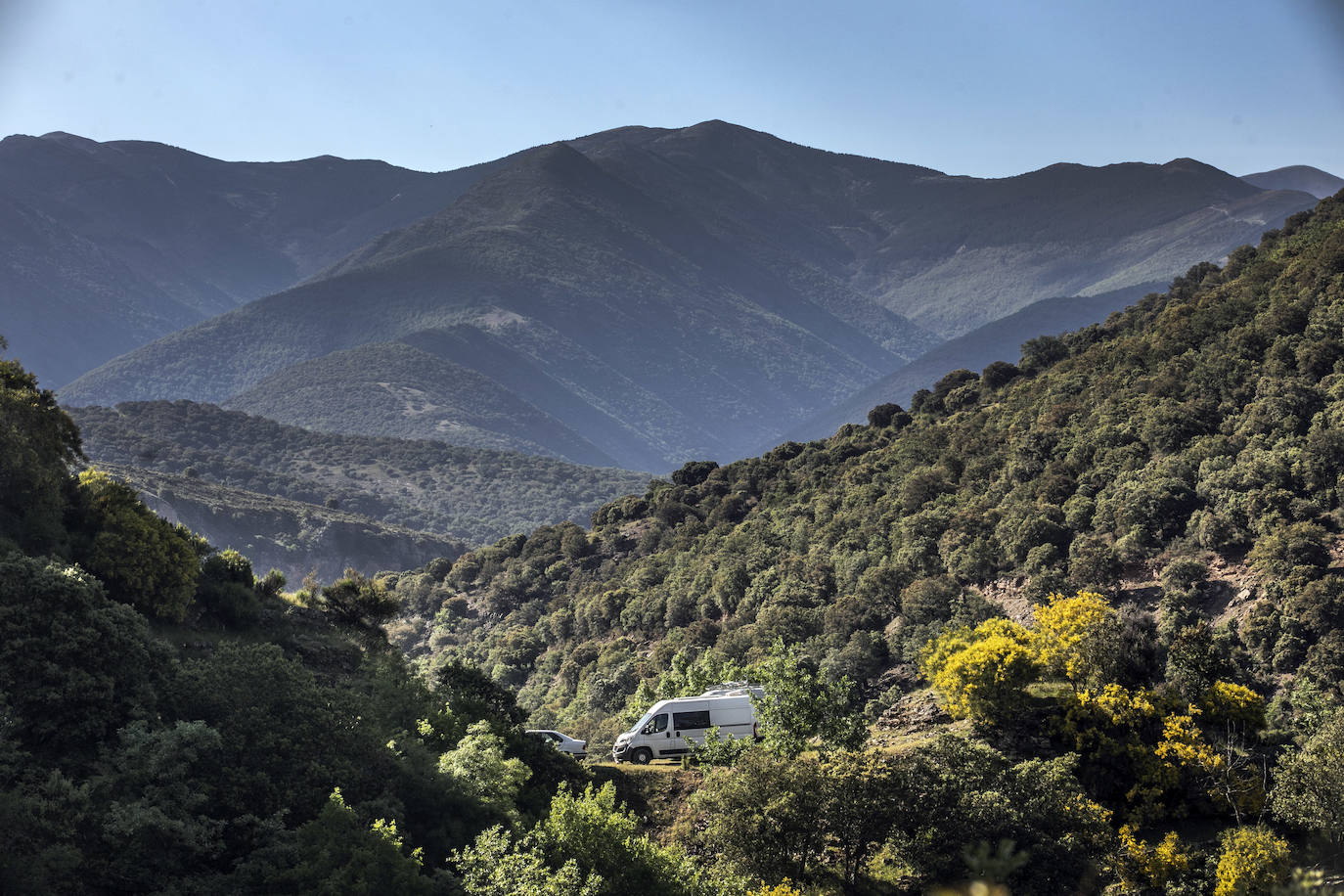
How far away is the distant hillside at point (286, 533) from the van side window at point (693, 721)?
92.8 metres

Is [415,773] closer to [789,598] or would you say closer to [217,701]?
[217,701]

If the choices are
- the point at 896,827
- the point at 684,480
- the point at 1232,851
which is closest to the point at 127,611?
the point at 896,827

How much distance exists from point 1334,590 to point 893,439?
40.4 meters

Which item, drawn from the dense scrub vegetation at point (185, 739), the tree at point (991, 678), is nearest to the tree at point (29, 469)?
the dense scrub vegetation at point (185, 739)

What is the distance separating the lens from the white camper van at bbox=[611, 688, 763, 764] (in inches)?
1182

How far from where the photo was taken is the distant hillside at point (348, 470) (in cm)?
15688

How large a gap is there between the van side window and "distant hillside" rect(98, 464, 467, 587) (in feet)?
305

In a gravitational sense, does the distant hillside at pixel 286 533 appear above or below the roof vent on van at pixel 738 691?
below

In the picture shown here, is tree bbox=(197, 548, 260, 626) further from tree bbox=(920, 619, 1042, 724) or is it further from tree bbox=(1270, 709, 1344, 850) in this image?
tree bbox=(1270, 709, 1344, 850)

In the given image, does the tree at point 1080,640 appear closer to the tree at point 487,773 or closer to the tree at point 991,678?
the tree at point 991,678

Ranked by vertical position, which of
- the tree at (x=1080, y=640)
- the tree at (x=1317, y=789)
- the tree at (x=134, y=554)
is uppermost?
the tree at (x=134, y=554)

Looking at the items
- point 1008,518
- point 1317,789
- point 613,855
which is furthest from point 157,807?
point 1008,518

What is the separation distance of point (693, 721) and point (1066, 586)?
1361cm

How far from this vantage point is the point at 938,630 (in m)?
37.2
